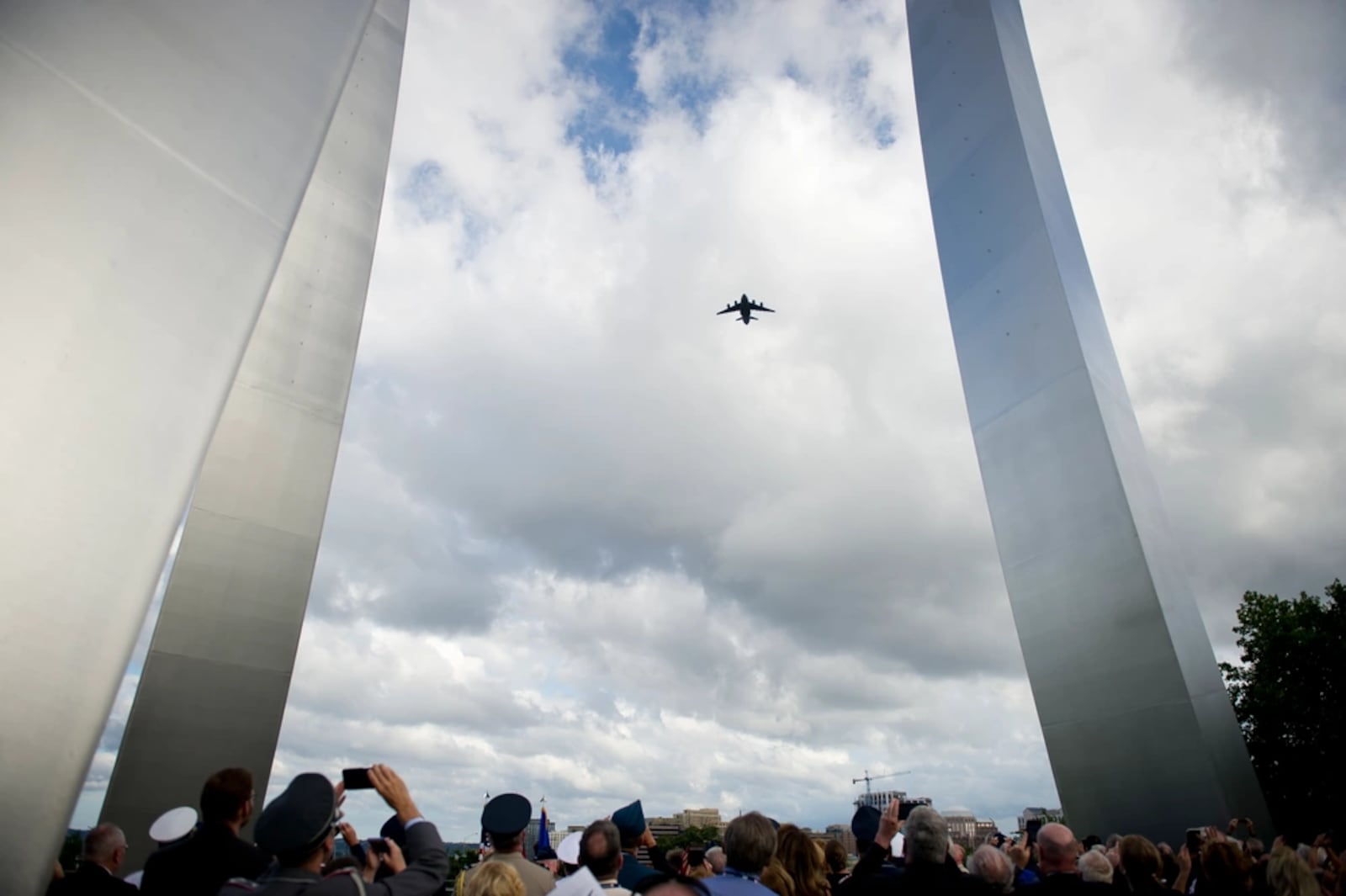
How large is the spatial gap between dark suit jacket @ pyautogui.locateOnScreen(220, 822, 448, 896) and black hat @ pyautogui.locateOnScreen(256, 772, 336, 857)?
0.22ft

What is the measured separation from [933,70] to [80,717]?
52.8 feet

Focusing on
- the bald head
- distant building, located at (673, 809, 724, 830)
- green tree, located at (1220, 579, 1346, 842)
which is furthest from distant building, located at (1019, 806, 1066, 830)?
distant building, located at (673, 809, 724, 830)

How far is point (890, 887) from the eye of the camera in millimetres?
2861

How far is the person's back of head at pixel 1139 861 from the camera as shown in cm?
330

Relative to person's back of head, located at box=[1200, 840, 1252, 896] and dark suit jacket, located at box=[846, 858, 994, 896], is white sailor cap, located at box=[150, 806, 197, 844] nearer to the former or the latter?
dark suit jacket, located at box=[846, 858, 994, 896]

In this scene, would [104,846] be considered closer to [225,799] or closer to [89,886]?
[89,886]

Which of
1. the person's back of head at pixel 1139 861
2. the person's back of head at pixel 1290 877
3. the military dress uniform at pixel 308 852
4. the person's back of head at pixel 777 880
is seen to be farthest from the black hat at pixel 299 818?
the person's back of head at pixel 1290 877

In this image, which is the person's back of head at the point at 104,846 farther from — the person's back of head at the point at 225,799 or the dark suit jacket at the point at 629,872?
the dark suit jacket at the point at 629,872

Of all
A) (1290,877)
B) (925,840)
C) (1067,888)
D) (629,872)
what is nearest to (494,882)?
(629,872)

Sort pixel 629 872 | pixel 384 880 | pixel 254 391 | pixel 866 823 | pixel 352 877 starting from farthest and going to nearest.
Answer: pixel 254 391, pixel 866 823, pixel 629 872, pixel 384 880, pixel 352 877

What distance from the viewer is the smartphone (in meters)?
2.38

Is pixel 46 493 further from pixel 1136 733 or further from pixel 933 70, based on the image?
pixel 933 70

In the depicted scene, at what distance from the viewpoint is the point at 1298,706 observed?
1905 cm

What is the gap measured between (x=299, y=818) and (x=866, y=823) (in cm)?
304
